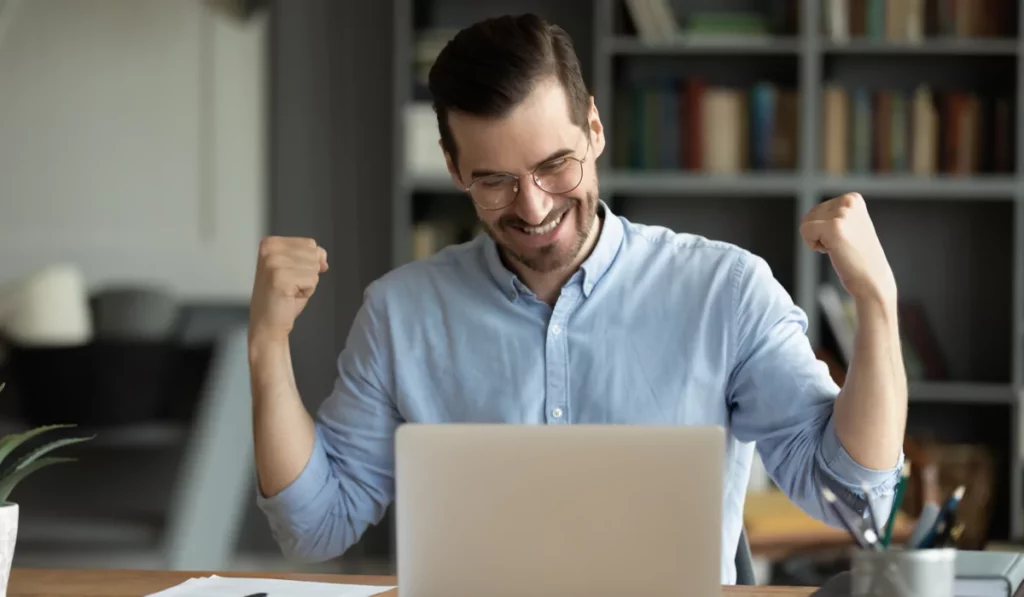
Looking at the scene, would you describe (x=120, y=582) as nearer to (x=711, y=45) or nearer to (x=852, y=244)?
(x=852, y=244)

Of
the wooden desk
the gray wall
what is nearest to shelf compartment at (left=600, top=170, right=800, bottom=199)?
the gray wall

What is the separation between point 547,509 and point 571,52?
763 mm

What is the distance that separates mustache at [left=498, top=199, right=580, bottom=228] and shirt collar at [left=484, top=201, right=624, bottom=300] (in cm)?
9

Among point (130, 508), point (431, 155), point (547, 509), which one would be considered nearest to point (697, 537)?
point (547, 509)

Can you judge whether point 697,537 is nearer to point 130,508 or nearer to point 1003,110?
point 130,508

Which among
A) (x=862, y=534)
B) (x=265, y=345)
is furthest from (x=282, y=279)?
(x=862, y=534)

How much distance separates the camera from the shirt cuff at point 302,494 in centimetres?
160

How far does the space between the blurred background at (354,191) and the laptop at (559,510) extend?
1.88 metres

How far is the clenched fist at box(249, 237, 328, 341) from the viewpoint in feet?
5.12

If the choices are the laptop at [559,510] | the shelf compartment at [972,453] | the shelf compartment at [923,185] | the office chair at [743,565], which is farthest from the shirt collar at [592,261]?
the shelf compartment at [972,453]

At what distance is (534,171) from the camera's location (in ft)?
5.32

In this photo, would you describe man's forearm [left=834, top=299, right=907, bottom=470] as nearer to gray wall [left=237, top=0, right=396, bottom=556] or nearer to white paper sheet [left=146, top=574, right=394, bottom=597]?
white paper sheet [left=146, top=574, right=394, bottom=597]

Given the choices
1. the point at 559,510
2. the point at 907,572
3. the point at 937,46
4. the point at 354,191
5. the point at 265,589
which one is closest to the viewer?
the point at 907,572

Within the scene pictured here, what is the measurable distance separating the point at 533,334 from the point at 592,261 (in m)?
0.13
